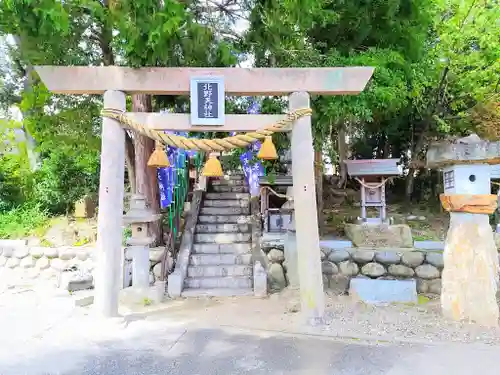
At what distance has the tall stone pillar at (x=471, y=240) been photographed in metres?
5.22

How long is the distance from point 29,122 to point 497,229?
10368mm

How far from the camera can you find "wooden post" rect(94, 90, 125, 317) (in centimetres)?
536

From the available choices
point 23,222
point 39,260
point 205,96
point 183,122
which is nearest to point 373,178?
point 205,96

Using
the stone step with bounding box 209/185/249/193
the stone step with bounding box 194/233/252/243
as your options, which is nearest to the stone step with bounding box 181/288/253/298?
the stone step with bounding box 194/233/252/243

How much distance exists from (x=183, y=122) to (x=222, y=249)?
12.4ft

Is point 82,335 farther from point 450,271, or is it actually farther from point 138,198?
point 450,271

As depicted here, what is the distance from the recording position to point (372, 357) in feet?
14.1

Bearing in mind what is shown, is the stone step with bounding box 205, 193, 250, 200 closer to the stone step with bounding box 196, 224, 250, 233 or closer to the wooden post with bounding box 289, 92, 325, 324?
the stone step with bounding box 196, 224, 250, 233

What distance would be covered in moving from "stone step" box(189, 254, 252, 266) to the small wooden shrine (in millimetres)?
2819

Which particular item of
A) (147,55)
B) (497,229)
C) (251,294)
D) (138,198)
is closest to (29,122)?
(138,198)

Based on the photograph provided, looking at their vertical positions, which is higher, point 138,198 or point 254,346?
point 138,198

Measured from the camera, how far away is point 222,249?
856 cm

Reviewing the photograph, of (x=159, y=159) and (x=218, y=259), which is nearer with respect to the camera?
(x=159, y=159)

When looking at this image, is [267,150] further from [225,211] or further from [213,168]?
[225,211]
